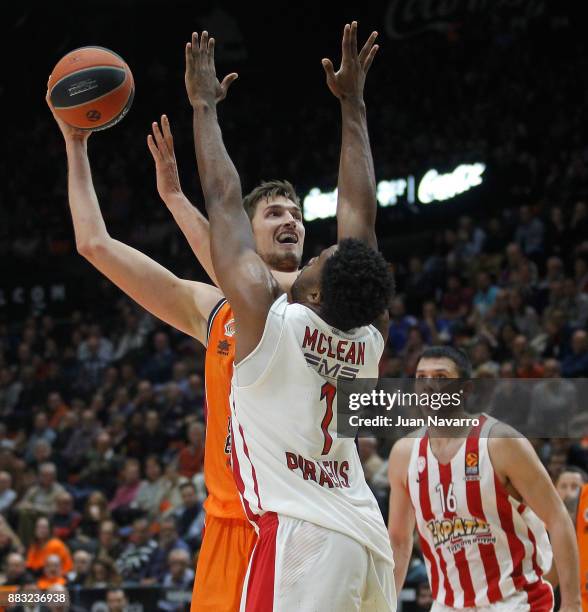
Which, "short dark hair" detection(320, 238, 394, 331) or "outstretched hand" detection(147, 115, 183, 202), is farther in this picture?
"outstretched hand" detection(147, 115, 183, 202)

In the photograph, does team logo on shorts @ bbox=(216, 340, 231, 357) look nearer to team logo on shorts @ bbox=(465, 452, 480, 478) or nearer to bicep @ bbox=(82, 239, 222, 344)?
bicep @ bbox=(82, 239, 222, 344)

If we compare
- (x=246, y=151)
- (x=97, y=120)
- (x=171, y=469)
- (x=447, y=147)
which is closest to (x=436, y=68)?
(x=447, y=147)

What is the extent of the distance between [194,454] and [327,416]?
26.5 feet

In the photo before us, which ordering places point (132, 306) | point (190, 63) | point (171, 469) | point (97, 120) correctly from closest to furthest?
point (190, 63)
point (97, 120)
point (171, 469)
point (132, 306)

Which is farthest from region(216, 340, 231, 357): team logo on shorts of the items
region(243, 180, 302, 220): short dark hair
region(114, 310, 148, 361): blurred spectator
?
region(114, 310, 148, 361): blurred spectator

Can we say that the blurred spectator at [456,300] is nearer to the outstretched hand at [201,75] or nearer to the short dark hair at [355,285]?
the outstretched hand at [201,75]

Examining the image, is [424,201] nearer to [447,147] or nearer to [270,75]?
[447,147]

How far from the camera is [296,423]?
121 inches

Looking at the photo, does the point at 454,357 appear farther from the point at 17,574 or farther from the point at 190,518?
the point at 17,574

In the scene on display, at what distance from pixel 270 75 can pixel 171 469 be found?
10917mm

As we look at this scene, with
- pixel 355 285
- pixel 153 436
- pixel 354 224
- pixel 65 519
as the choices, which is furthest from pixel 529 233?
pixel 355 285

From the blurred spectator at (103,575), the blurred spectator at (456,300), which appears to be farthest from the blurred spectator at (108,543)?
the blurred spectator at (456,300)

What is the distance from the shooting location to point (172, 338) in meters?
15.0

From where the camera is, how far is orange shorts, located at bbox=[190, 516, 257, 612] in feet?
12.0
